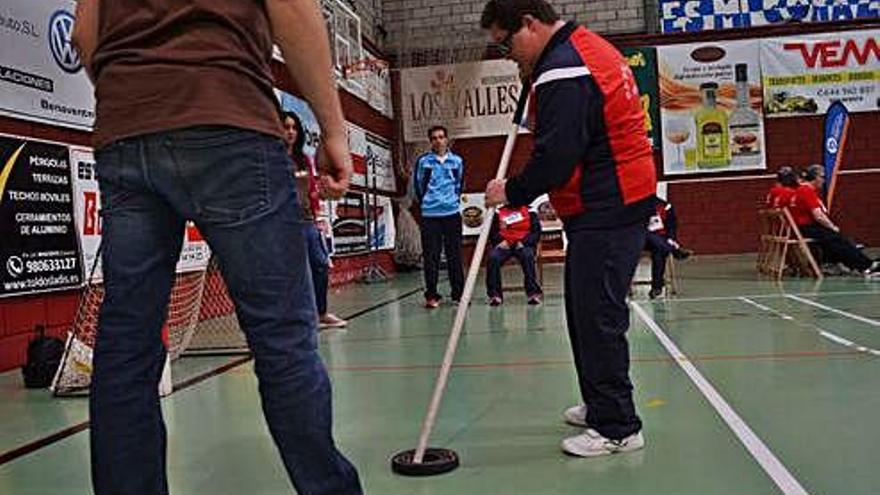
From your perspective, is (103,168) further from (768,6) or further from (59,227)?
(768,6)

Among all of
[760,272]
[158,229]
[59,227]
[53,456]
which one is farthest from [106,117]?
[760,272]

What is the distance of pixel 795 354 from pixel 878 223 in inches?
436

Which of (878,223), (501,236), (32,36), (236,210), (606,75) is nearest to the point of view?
(236,210)

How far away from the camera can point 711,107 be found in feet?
47.0

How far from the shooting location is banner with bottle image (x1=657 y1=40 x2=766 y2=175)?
14227 mm

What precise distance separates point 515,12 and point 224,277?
4.93ft

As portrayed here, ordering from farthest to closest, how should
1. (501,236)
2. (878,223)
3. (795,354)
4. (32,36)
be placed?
(878,223)
(501,236)
(32,36)
(795,354)

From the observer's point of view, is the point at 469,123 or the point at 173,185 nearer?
the point at 173,185

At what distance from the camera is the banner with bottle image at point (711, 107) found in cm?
Answer: 1423

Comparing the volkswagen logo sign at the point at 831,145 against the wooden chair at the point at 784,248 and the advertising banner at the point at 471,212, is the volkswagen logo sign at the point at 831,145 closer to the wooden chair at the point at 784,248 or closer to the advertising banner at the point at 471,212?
the wooden chair at the point at 784,248

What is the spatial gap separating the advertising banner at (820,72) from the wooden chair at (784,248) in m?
4.52

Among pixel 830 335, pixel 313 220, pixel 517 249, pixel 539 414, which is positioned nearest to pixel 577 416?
pixel 539 414

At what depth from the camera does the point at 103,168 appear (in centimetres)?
154

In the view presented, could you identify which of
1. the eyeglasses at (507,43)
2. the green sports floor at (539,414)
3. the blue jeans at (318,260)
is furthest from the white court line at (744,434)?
the blue jeans at (318,260)
